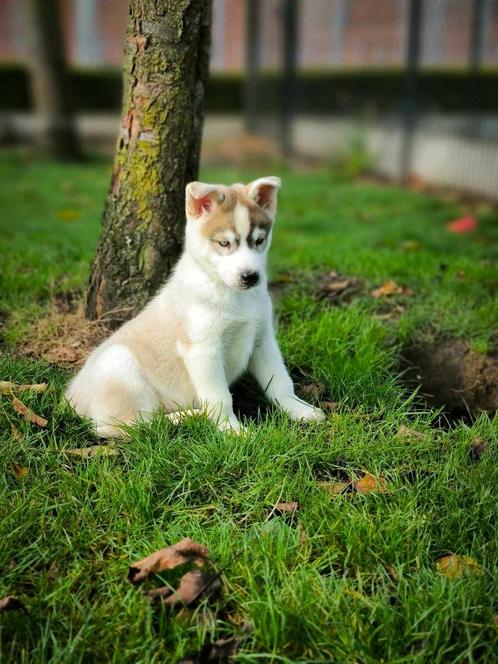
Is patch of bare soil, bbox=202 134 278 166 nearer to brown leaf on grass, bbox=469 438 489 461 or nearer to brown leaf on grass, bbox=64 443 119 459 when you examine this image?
brown leaf on grass, bbox=469 438 489 461

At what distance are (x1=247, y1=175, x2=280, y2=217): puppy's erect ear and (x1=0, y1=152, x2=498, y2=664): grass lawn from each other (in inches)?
37.2

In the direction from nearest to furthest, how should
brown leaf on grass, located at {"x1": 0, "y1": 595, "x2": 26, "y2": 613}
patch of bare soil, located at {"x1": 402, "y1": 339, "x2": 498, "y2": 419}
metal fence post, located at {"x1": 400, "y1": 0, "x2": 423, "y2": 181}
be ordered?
1. brown leaf on grass, located at {"x1": 0, "y1": 595, "x2": 26, "y2": 613}
2. patch of bare soil, located at {"x1": 402, "y1": 339, "x2": 498, "y2": 419}
3. metal fence post, located at {"x1": 400, "y1": 0, "x2": 423, "y2": 181}

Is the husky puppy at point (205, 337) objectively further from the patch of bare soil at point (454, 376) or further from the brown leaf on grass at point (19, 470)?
the patch of bare soil at point (454, 376)

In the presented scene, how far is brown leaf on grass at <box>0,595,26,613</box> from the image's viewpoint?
7.52ft

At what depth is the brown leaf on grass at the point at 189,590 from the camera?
7.74 feet

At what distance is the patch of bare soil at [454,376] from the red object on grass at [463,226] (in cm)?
322

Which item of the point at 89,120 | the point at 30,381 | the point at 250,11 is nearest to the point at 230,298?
the point at 30,381

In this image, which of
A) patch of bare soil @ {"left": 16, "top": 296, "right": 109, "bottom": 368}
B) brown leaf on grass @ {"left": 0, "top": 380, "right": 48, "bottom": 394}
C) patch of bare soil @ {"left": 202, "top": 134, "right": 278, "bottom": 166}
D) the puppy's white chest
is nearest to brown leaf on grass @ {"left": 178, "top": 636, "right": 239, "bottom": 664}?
the puppy's white chest

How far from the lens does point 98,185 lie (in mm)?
9680

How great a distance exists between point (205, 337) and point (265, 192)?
0.74 meters

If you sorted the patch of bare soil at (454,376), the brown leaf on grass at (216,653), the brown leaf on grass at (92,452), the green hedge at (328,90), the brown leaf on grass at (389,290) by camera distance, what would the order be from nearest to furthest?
1. the brown leaf on grass at (216,653)
2. the brown leaf on grass at (92,452)
3. the patch of bare soil at (454,376)
4. the brown leaf on grass at (389,290)
5. the green hedge at (328,90)

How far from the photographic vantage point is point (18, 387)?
11.5ft

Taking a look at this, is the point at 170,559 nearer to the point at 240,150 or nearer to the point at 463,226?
the point at 463,226

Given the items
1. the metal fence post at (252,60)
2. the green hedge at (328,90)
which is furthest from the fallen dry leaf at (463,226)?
the metal fence post at (252,60)
